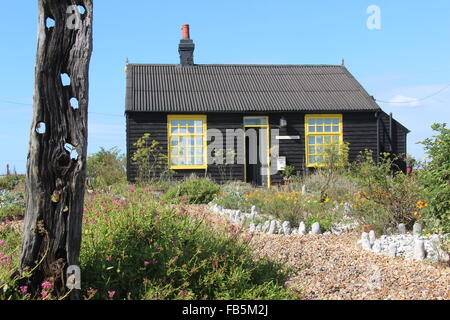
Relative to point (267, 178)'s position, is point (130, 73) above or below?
above

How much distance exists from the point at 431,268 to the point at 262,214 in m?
3.09

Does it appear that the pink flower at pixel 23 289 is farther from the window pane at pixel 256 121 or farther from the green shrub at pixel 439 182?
the window pane at pixel 256 121

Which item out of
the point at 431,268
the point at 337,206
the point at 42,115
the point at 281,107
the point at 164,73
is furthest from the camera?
the point at 164,73

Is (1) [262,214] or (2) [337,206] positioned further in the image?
(2) [337,206]

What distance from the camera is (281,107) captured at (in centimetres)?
1473

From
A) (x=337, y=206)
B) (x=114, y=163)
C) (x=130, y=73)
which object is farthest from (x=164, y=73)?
(x=337, y=206)

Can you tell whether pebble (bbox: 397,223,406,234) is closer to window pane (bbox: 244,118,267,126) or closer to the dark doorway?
the dark doorway

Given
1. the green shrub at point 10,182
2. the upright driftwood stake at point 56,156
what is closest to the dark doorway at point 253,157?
the green shrub at point 10,182

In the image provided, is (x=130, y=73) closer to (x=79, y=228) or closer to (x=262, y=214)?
(x=262, y=214)

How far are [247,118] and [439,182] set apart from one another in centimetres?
1005

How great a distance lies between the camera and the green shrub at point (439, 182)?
4.83 m

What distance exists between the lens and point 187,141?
1433 centimetres

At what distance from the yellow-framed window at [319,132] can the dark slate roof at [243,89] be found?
372mm

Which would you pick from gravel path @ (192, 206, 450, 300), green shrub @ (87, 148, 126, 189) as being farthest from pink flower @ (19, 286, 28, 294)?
green shrub @ (87, 148, 126, 189)
